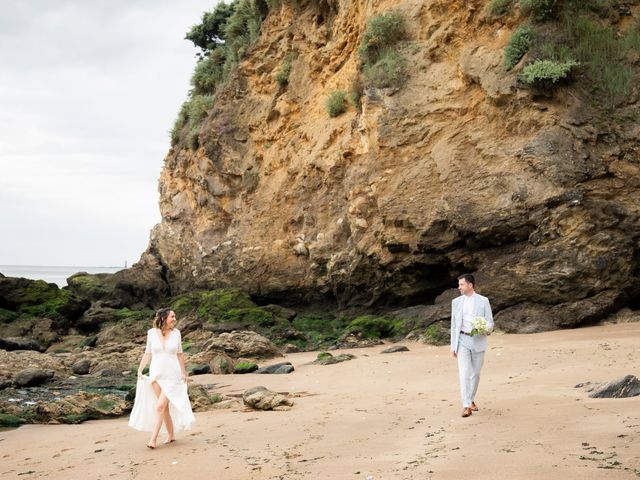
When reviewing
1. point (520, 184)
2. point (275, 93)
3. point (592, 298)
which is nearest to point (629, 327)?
point (592, 298)

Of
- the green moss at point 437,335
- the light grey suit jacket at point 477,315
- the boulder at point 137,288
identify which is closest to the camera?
the light grey suit jacket at point 477,315

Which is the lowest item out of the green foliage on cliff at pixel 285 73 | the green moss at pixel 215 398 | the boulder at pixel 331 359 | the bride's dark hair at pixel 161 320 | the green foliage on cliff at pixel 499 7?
the green moss at pixel 215 398

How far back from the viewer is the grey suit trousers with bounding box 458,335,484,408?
6984 millimetres

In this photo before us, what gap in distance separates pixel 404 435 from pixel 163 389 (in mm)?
2566

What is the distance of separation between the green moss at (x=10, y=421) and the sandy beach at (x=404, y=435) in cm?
40

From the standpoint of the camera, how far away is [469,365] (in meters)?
7.14

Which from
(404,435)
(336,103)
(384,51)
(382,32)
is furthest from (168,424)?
(336,103)

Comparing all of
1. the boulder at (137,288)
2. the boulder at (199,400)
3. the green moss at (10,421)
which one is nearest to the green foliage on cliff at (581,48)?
the boulder at (199,400)

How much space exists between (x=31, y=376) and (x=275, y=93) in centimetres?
1487

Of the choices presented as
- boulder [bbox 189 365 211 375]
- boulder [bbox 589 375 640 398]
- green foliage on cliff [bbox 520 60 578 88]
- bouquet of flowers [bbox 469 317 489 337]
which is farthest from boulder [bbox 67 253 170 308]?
boulder [bbox 589 375 640 398]

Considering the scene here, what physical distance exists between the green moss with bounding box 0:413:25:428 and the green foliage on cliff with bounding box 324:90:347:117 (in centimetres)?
1460

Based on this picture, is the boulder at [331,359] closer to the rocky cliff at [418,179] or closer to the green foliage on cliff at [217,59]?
the rocky cliff at [418,179]

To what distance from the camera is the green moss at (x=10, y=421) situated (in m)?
10.1

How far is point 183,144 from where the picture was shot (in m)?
30.5
